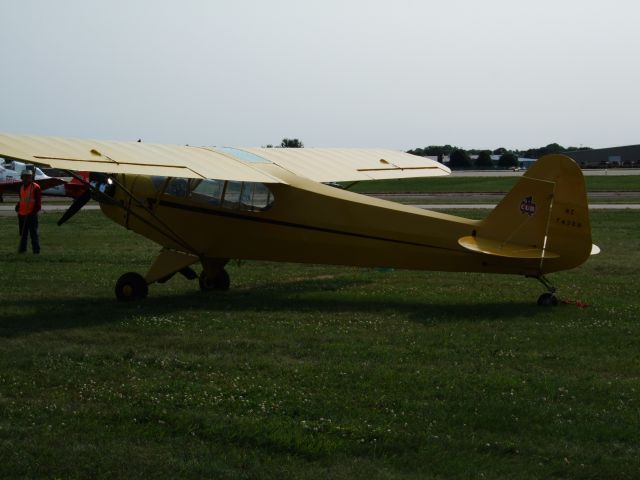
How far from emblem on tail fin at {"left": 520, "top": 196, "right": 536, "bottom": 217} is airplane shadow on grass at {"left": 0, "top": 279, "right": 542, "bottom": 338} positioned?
117 centimetres

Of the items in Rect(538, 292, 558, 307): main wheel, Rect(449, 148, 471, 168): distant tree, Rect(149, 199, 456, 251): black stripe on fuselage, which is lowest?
Rect(538, 292, 558, 307): main wheel

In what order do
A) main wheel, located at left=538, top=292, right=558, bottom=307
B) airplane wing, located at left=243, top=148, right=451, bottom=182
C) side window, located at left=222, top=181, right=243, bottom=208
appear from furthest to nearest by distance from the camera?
airplane wing, located at left=243, top=148, right=451, bottom=182, side window, located at left=222, top=181, right=243, bottom=208, main wheel, located at left=538, top=292, right=558, bottom=307

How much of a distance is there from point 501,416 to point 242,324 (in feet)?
13.3

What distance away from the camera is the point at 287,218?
11281 mm

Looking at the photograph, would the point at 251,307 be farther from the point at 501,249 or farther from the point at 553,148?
the point at 553,148

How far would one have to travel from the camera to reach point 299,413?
6.19 metres

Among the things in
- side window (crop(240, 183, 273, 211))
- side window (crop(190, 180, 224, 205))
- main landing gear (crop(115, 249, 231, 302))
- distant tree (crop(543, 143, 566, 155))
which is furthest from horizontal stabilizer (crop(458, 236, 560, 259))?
distant tree (crop(543, 143, 566, 155))

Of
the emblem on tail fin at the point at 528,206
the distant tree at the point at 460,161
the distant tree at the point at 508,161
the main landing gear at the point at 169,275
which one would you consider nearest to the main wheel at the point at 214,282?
the main landing gear at the point at 169,275

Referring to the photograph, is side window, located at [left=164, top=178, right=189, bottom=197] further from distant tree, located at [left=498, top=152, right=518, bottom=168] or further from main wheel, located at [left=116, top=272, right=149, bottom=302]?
distant tree, located at [left=498, top=152, right=518, bottom=168]

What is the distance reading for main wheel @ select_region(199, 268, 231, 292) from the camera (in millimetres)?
12352

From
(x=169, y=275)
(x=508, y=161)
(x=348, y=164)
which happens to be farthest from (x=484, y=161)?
(x=169, y=275)

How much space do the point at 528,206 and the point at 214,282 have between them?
4676 mm

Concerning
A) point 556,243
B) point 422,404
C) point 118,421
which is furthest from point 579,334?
point 118,421

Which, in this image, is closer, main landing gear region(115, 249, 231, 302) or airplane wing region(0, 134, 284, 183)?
airplane wing region(0, 134, 284, 183)
